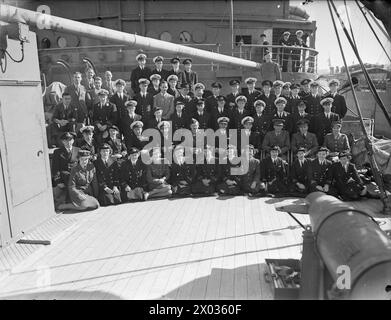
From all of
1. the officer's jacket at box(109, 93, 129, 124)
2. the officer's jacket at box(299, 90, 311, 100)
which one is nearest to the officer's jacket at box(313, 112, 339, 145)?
the officer's jacket at box(299, 90, 311, 100)

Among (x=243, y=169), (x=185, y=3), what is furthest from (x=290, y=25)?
(x=243, y=169)

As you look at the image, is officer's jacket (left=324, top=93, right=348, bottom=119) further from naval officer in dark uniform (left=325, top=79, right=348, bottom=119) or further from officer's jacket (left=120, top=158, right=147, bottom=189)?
officer's jacket (left=120, top=158, right=147, bottom=189)

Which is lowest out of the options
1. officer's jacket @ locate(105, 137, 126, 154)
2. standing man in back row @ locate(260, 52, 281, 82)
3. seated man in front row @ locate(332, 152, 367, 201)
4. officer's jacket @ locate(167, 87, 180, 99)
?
seated man in front row @ locate(332, 152, 367, 201)

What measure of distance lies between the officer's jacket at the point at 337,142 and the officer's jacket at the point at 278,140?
721mm

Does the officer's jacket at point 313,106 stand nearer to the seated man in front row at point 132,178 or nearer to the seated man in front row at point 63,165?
the seated man in front row at point 132,178

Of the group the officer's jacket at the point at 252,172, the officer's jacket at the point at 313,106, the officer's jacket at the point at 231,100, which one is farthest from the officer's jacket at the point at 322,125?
the officer's jacket at the point at 231,100

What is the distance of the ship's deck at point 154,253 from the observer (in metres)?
3.53

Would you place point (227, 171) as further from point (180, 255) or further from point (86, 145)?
point (180, 255)

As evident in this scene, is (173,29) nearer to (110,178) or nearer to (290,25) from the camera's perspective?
(290,25)

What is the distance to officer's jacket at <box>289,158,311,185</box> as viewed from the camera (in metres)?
6.48

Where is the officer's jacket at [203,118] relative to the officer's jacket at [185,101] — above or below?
below

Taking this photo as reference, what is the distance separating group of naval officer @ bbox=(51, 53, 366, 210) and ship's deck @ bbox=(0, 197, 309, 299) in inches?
22.7

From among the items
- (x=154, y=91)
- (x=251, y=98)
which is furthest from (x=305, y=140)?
(x=154, y=91)

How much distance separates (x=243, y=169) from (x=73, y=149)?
294 centimetres
